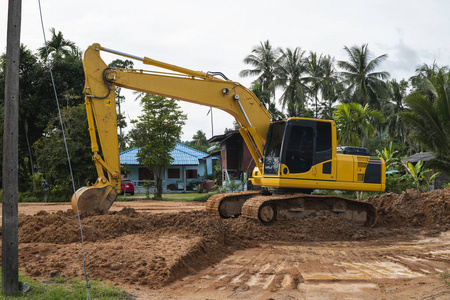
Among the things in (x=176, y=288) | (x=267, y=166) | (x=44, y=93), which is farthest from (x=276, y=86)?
(x=176, y=288)

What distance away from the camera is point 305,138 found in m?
11.5

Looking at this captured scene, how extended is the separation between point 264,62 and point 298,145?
35.5 meters

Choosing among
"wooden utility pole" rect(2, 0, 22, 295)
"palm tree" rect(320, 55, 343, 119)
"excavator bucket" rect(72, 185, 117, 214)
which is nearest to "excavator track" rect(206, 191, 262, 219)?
"excavator bucket" rect(72, 185, 117, 214)

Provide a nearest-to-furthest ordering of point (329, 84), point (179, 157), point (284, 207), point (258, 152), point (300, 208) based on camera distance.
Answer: point (284, 207), point (300, 208), point (258, 152), point (179, 157), point (329, 84)

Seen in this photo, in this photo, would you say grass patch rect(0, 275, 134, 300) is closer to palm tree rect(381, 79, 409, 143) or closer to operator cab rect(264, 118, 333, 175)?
operator cab rect(264, 118, 333, 175)

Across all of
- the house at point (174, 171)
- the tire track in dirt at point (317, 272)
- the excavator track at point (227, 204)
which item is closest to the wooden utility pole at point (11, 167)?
the tire track in dirt at point (317, 272)

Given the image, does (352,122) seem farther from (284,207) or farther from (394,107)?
(394,107)

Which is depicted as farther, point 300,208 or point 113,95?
point 300,208

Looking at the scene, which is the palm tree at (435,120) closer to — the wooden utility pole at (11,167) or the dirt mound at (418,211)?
the dirt mound at (418,211)

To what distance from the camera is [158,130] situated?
1110 inches

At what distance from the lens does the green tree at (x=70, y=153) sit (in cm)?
2375

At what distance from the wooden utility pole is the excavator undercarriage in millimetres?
6395

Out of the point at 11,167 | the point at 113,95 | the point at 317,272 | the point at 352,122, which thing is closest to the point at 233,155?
the point at 352,122

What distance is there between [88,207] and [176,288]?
4.68m
